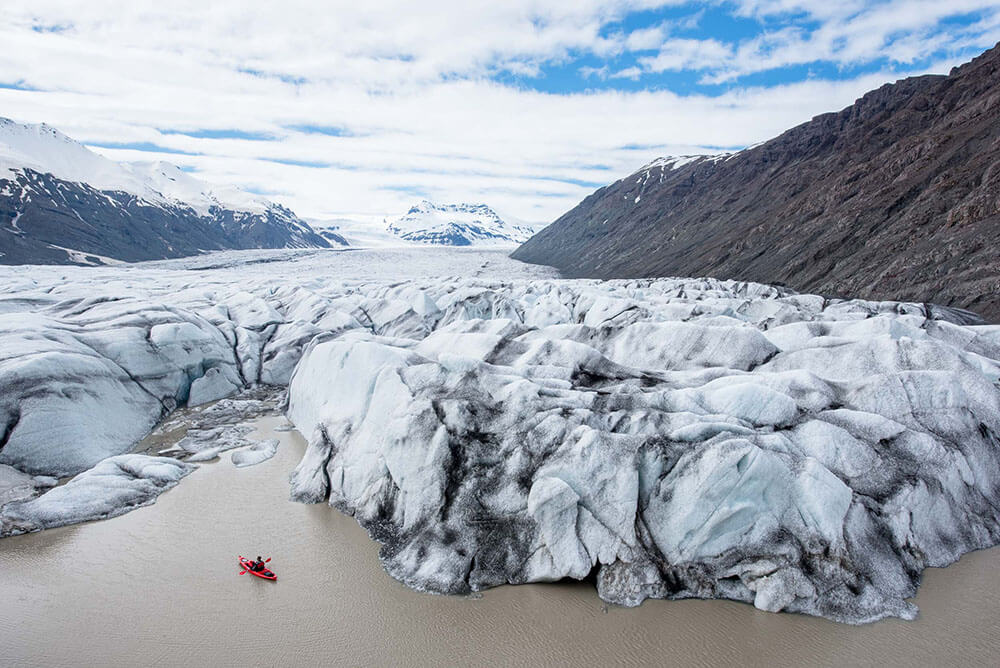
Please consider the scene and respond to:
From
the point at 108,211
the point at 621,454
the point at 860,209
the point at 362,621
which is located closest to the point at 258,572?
the point at 362,621

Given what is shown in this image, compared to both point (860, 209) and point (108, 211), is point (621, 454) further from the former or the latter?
point (108, 211)

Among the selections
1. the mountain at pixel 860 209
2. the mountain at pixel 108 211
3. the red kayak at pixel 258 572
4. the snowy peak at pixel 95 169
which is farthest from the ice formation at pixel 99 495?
the snowy peak at pixel 95 169

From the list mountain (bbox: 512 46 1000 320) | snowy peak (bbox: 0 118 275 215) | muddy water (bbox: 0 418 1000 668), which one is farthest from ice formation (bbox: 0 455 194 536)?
snowy peak (bbox: 0 118 275 215)

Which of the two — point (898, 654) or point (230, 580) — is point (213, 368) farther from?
point (898, 654)

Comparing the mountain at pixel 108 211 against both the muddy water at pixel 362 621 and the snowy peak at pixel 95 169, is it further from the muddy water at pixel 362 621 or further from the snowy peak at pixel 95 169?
the muddy water at pixel 362 621

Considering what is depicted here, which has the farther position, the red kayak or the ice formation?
the ice formation

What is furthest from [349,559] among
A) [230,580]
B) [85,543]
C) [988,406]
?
[988,406]

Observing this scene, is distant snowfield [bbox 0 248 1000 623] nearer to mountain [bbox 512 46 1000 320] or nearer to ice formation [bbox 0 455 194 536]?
ice formation [bbox 0 455 194 536]
